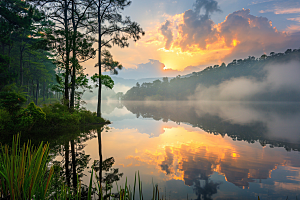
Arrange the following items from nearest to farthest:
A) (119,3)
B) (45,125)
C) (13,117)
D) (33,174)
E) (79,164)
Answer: (33,174), (79,164), (13,117), (45,125), (119,3)

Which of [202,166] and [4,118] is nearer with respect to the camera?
[202,166]

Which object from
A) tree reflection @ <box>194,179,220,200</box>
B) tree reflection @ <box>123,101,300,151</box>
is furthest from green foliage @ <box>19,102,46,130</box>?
tree reflection @ <box>123,101,300,151</box>

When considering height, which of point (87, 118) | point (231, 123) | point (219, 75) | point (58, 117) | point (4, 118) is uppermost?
point (219, 75)

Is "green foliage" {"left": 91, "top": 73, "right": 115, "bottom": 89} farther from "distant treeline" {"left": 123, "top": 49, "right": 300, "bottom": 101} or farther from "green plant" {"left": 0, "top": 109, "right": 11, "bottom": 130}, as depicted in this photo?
"distant treeline" {"left": 123, "top": 49, "right": 300, "bottom": 101}

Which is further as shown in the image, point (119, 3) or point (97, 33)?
point (97, 33)

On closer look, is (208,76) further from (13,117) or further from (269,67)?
(13,117)

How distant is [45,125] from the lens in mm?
13398

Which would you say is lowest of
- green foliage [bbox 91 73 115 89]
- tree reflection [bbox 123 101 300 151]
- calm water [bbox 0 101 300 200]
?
calm water [bbox 0 101 300 200]

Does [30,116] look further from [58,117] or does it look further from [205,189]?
[205,189]

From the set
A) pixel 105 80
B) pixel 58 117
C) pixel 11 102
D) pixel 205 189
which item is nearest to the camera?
pixel 205 189

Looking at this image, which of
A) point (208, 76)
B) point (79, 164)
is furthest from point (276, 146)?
point (208, 76)

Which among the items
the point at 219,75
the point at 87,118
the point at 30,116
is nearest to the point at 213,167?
the point at 30,116

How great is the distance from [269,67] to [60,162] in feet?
753

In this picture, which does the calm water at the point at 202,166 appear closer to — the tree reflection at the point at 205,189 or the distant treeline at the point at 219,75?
the tree reflection at the point at 205,189
